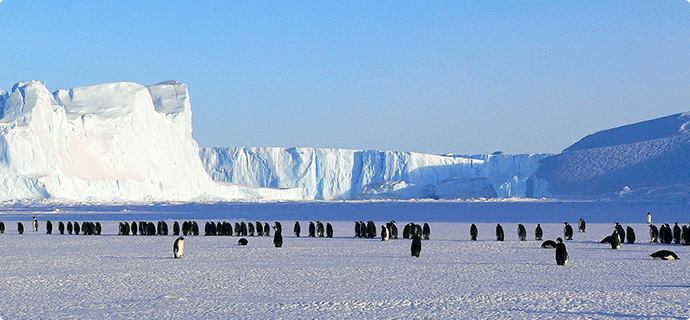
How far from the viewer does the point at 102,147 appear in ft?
170

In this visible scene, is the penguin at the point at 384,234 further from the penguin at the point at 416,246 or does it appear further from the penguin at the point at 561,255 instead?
the penguin at the point at 561,255

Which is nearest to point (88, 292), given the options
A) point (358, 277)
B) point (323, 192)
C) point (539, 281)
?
point (358, 277)

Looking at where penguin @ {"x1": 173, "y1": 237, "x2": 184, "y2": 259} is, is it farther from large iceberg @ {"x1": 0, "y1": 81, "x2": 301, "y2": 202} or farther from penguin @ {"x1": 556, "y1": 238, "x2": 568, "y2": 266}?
large iceberg @ {"x1": 0, "y1": 81, "x2": 301, "y2": 202}

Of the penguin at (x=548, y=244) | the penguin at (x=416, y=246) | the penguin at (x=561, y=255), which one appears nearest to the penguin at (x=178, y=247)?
the penguin at (x=416, y=246)

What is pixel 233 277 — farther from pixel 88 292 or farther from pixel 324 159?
pixel 324 159

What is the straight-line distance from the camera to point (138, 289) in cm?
866

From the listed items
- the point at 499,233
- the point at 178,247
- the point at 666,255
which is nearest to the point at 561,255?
the point at 666,255

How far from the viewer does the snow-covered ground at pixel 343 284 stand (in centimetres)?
712

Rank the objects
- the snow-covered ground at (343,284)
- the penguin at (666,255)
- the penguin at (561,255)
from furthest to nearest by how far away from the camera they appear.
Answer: the penguin at (666,255)
the penguin at (561,255)
the snow-covered ground at (343,284)

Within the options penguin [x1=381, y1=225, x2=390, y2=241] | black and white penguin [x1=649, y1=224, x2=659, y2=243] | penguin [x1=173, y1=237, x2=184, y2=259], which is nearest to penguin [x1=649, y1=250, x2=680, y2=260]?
black and white penguin [x1=649, y1=224, x2=659, y2=243]

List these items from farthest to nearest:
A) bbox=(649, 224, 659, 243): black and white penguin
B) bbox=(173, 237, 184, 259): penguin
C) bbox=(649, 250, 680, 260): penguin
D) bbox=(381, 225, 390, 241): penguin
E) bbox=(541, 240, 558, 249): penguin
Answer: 1. bbox=(381, 225, 390, 241): penguin
2. bbox=(649, 224, 659, 243): black and white penguin
3. bbox=(541, 240, 558, 249): penguin
4. bbox=(173, 237, 184, 259): penguin
5. bbox=(649, 250, 680, 260): penguin

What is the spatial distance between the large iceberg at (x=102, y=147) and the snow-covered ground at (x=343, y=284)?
33.5 metres

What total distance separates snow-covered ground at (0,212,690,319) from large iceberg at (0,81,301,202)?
110 ft

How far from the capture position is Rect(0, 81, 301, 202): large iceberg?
4572 cm
